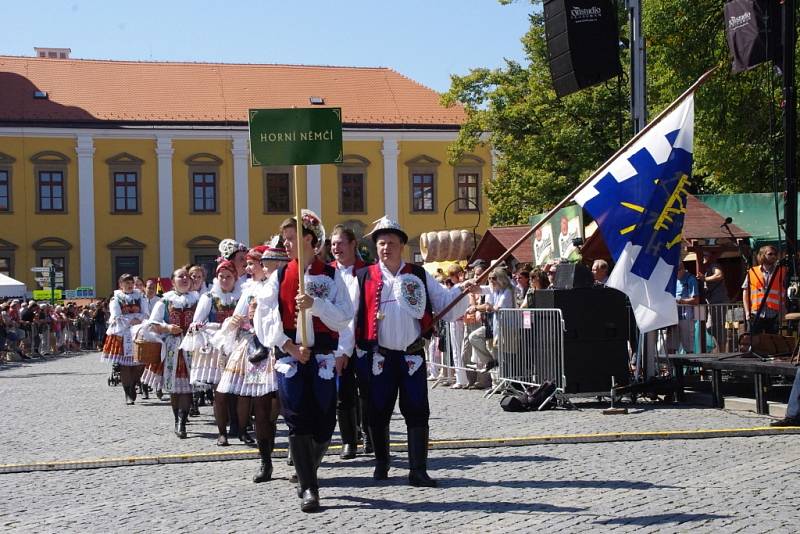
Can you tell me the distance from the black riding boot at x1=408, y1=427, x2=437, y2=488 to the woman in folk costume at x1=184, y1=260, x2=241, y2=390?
11.2 ft

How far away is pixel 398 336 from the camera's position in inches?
352

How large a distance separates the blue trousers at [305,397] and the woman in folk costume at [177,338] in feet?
15.2

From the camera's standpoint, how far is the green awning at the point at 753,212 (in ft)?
68.1

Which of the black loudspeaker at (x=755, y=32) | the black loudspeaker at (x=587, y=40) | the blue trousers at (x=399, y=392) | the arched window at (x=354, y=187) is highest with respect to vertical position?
the arched window at (x=354, y=187)

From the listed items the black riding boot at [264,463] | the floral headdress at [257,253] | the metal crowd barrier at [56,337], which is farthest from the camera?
the metal crowd barrier at [56,337]

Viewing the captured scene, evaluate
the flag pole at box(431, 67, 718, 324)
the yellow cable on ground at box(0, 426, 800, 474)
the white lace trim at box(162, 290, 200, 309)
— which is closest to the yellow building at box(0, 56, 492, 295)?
the white lace trim at box(162, 290, 200, 309)

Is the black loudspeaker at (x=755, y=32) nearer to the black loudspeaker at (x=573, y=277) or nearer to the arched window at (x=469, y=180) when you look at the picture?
the black loudspeaker at (x=573, y=277)

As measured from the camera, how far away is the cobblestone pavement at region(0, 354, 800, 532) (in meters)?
7.40

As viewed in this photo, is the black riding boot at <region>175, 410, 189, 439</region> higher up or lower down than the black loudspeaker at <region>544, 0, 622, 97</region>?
lower down

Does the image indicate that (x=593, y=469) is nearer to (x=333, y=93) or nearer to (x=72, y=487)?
(x=72, y=487)

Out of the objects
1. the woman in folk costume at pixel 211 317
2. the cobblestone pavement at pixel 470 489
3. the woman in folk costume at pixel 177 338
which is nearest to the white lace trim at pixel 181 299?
the woman in folk costume at pixel 177 338

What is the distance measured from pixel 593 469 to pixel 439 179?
53735mm

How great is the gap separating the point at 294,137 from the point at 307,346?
135cm

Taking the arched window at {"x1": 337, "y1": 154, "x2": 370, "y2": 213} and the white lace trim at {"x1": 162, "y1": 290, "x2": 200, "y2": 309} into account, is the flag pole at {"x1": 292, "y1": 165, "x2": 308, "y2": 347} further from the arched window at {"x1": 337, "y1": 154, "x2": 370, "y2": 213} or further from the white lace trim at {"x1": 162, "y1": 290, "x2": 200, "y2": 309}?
the arched window at {"x1": 337, "y1": 154, "x2": 370, "y2": 213}
